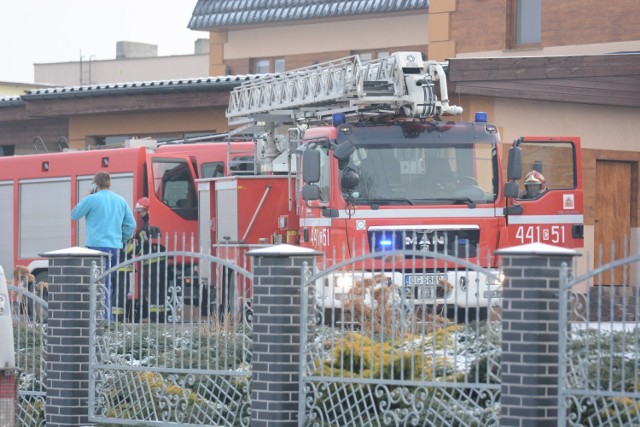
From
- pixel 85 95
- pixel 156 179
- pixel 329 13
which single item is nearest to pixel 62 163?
pixel 156 179

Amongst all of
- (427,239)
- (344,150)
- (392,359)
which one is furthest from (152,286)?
(427,239)

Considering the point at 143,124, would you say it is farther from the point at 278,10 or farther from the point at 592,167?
the point at 278,10

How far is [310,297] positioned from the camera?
1102 centimetres

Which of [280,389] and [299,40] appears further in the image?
[299,40]

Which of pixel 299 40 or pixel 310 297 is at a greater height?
pixel 299 40

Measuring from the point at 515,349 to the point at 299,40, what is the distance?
31.6m

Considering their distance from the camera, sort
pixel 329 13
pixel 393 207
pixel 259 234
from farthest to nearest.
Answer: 1. pixel 329 13
2. pixel 259 234
3. pixel 393 207

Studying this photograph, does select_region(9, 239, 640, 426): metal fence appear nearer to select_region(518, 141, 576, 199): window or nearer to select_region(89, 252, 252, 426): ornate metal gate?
select_region(89, 252, 252, 426): ornate metal gate

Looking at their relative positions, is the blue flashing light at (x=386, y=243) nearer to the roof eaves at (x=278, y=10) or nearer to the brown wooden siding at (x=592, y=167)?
the brown wooden siding at (x=592, y=167)

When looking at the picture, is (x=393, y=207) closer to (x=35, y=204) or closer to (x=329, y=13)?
(x=35, y=204)

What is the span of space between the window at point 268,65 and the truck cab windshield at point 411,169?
82.1ft

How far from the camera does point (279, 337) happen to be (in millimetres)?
10930

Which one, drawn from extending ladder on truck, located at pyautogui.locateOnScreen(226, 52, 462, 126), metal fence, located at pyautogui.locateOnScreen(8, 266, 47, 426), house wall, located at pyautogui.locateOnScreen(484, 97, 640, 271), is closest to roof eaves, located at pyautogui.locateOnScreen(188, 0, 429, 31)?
house wall, located at pyautogui.locateOnScreen(484, 97, 640, 271)

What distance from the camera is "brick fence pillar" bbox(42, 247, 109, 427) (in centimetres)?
1227
